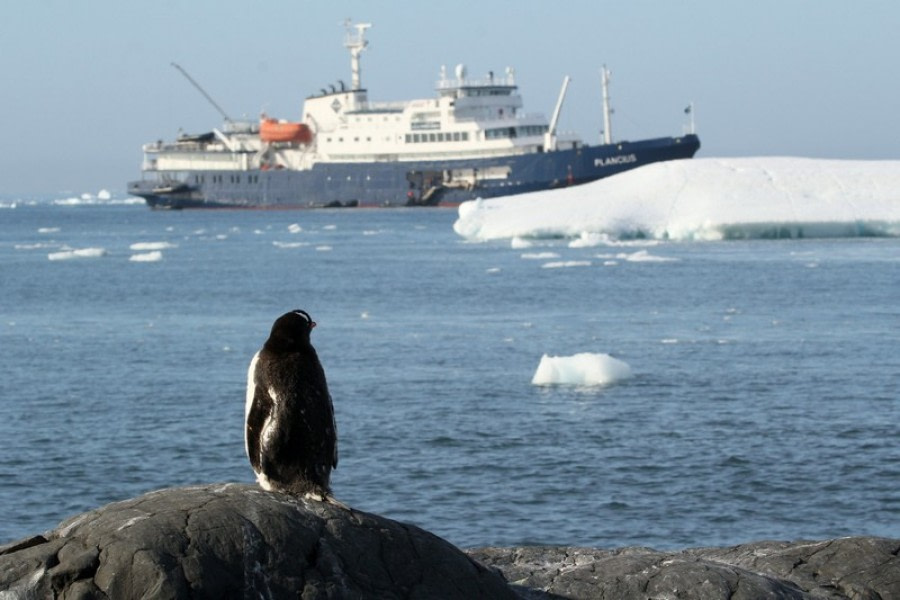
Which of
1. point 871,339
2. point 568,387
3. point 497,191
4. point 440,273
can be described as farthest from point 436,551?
point 497,191

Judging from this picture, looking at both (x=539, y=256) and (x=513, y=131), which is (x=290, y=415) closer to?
(x=539, y=256)

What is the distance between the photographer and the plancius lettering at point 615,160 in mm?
67062

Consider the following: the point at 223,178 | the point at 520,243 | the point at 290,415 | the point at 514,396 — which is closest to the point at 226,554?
the point at 290,415

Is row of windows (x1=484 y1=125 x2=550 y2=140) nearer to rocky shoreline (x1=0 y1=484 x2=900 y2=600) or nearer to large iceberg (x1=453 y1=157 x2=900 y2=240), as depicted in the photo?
large iceberg (x1=453 y1=157 x2=900 y2=240)

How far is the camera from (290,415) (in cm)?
494

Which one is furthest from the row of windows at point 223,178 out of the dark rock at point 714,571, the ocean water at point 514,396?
the dark rock at point 714,571

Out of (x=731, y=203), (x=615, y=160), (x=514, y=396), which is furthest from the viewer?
(x=615, y=160)

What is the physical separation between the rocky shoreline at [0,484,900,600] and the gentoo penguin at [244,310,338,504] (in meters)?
0.17

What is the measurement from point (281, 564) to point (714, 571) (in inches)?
64.7

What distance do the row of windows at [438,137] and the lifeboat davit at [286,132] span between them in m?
7.73

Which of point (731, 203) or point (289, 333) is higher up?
point (289, 333)

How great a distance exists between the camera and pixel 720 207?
36.9m

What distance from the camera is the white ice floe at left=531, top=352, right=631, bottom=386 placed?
52.3ft

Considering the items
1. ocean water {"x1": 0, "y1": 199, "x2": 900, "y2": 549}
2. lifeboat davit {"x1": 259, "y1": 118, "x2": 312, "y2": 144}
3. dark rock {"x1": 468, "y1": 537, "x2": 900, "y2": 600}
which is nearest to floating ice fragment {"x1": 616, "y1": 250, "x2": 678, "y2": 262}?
ocean water {"x1": 0, "y1": 199, "x2": 900, "y2": 549}
